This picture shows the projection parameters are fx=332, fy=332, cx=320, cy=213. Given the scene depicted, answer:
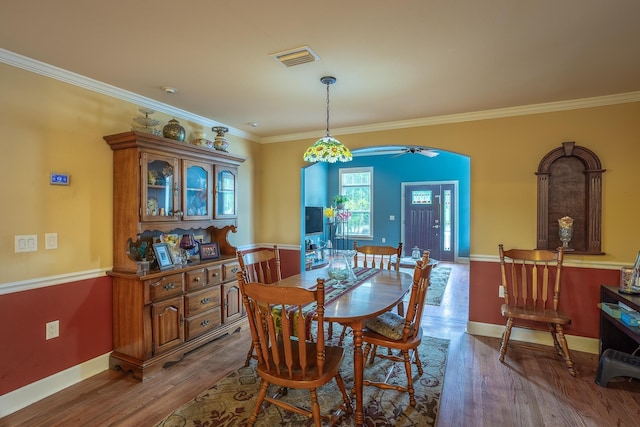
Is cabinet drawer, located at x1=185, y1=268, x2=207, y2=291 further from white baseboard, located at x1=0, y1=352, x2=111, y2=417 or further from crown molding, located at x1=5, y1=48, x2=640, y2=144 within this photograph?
crown molding, located at x1=5, y1=48, x2=640, y2=144

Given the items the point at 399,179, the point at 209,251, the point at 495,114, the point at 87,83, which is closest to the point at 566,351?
the point at 495,114

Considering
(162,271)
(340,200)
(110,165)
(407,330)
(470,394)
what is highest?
(110,165)

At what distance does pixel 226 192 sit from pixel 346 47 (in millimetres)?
2269

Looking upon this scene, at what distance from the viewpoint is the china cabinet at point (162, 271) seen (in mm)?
2789

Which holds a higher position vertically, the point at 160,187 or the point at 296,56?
the point at 296,56

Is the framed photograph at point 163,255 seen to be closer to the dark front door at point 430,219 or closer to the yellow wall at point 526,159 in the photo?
the yellow wall at point 526,159

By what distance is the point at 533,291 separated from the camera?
10.4 ft

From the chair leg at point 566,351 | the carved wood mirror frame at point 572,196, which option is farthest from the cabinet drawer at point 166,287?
the carved wood mirror frame at point 572,196

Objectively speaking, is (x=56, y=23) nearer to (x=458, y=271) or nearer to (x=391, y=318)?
(x=391, y=318)

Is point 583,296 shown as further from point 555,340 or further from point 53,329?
point 53,329

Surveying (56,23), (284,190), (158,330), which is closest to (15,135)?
(56,23)

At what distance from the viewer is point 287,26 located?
1983 mm

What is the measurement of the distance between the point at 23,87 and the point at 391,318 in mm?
3201

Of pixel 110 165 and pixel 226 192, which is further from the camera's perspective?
pixel 226 192
